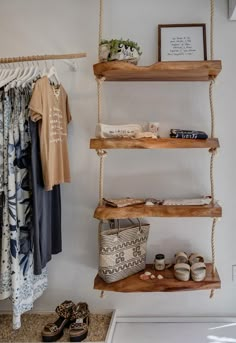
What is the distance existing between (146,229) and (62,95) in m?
0.87

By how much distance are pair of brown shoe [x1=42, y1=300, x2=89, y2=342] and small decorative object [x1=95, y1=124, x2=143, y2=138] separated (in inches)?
38.0

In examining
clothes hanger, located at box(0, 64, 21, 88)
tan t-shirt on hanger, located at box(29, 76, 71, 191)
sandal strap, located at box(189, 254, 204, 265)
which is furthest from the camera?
sandal strap, located at box(189, 254, 204, 265)

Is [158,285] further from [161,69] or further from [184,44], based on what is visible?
[184,44]

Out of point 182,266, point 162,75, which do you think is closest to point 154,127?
point 162,75

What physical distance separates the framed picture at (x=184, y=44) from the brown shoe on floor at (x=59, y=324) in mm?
1472

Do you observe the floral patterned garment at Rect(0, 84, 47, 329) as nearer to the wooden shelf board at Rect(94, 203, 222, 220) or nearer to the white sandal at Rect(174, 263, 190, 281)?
the wooden shelf board at Rect(94, 203, 222, 220)

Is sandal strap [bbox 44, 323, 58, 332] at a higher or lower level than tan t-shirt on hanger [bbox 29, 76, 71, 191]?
lower

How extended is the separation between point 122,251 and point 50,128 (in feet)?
2.37

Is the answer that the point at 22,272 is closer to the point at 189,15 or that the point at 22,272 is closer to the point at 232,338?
the point at 232,338

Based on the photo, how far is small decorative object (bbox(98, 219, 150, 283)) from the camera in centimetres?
158

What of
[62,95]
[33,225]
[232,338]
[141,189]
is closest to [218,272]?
[232,338]

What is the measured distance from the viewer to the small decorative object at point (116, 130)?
1.59m

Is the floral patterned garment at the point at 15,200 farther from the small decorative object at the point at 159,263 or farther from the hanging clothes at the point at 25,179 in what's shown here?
the small decorative object at the point at 159,263

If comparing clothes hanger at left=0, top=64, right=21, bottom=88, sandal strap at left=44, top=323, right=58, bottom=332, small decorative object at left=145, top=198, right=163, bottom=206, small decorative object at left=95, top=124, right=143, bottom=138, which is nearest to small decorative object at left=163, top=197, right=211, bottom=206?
small decorative object at left=145, top=198, right=163, bottom=206
